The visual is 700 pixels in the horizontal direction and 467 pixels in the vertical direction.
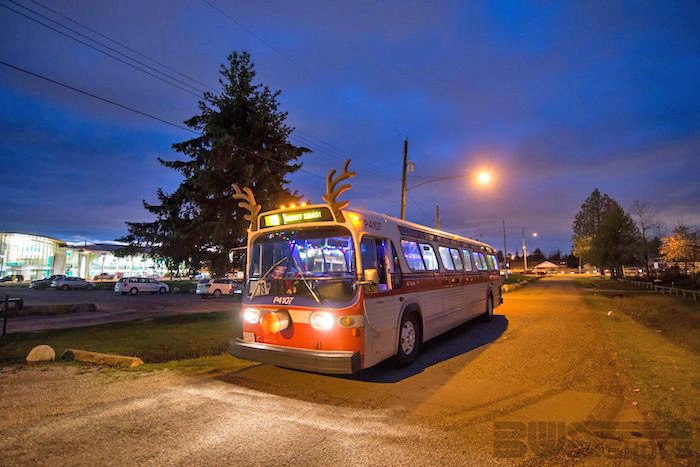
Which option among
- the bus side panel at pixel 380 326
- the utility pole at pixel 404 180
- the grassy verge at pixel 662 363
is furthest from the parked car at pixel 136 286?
the grassy verge at pixel 662 363

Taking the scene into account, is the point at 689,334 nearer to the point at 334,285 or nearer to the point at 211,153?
the point at 334,285

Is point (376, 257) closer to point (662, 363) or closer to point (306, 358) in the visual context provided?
point (306, 358)

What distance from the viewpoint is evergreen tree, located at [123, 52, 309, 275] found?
16109mm

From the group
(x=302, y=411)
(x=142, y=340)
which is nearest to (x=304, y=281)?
(x=302, y=411)

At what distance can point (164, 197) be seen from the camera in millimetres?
17312

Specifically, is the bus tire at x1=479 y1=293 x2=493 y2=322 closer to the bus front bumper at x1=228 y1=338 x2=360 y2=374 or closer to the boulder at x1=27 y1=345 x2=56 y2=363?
the bus front bumper at x1=228 y1=338 x2=360 y2=374

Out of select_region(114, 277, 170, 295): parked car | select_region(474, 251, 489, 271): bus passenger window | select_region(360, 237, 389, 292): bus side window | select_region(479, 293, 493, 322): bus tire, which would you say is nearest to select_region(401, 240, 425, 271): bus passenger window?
select_region(360, 237, 389, 292): bus side window

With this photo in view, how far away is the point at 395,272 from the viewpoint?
6.88 m

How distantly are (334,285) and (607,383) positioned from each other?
15.1 ft

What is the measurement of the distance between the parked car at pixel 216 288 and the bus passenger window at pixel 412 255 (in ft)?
89.1

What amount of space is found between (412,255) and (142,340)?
788cm

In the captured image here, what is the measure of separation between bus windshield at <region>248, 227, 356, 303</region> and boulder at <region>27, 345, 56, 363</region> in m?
4.45

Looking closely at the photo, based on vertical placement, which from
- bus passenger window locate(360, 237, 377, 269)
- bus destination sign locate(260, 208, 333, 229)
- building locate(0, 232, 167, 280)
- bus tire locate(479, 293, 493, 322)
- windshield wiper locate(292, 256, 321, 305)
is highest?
building locate(0, 232, 167, 280)

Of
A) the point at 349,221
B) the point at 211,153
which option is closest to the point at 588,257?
the point at 211,153
